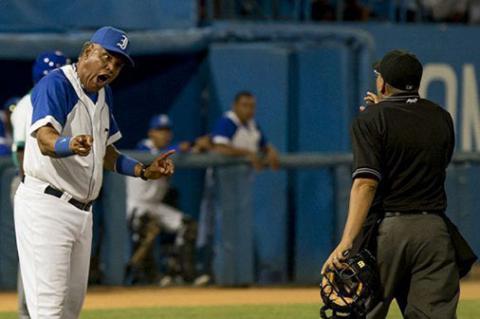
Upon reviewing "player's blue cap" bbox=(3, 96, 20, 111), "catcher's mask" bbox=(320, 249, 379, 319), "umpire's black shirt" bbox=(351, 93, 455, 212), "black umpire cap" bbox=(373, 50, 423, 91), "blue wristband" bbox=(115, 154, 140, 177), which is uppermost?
"black umpire cap" bbox=(373, 50, 423, 91)

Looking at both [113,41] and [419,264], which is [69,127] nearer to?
[113,41]

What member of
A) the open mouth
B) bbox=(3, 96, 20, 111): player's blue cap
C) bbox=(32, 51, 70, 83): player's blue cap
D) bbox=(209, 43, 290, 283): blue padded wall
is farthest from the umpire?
bbox=(3, 96, 20, 111): player's blue cap

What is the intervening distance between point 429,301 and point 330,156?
7.24m

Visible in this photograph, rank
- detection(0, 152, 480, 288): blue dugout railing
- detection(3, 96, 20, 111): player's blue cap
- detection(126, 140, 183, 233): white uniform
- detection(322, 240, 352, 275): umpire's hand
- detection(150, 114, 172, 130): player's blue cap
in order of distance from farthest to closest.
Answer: detection(3, 96, 20, 111): player's blue cap < detection(150, 114, 172, 130): player's blue cap < detection(126, 140, 183, 233): white uniform < detection(0, 152, 480, 288): blue dugout railing < detection(322, 240, 352, 275): umpire's hand

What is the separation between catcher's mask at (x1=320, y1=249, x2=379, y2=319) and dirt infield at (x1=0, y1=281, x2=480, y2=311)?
548 cm

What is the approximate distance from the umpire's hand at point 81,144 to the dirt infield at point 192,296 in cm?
533

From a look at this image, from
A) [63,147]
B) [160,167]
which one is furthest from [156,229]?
[63,147]

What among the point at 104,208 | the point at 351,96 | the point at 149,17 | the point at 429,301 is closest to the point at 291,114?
the point at 351,96

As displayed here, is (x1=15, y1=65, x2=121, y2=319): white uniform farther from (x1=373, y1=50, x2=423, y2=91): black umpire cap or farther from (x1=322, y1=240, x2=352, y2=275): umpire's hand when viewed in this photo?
(x1=373, y1=50, x2=423, y2=91): black umpire cap

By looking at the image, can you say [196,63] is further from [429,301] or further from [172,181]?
[429,301]

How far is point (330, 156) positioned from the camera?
43.8 feet

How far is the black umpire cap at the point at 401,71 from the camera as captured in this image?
620 cm

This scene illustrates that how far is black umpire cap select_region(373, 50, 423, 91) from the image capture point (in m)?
6.20

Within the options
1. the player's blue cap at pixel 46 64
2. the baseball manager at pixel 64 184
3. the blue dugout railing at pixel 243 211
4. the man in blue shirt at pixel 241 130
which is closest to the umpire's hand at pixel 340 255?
the baseball manager at pixel 64 184
